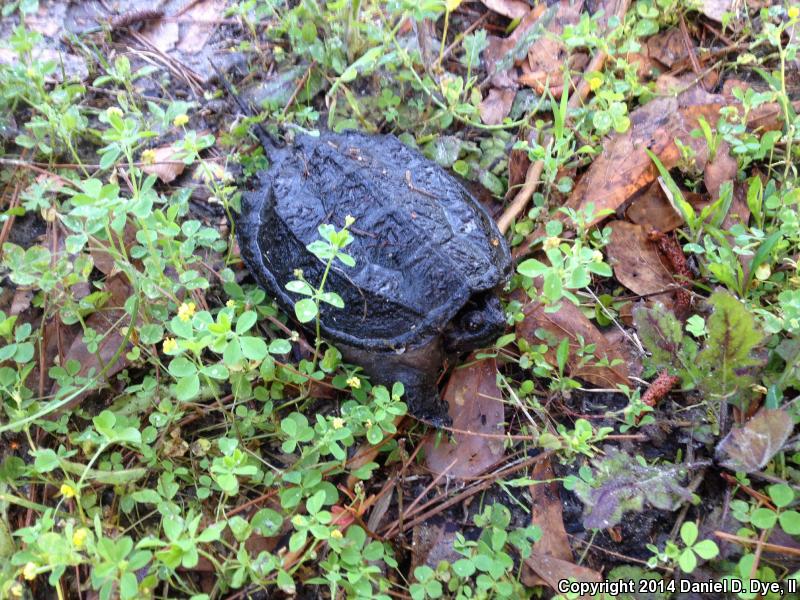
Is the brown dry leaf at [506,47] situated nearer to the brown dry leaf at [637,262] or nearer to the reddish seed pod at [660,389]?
the brown dry leaf at [637,262]

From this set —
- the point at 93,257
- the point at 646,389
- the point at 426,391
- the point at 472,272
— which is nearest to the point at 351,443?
the point at 426,391

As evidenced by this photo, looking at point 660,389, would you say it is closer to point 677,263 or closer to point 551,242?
point 677,263

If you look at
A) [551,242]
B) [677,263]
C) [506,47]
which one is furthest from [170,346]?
[506,47]

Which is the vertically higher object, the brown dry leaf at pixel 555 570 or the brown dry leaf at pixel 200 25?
the brown dry leaf at pixel 200 25

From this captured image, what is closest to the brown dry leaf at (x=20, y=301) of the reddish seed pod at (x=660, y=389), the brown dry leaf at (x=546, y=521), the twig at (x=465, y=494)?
the twig at (x=465, y=494)

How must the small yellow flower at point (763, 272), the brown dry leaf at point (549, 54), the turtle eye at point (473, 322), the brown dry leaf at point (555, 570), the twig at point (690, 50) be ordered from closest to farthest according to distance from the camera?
the brown dry leaf at point (555, 570)
the turtle eye at point (473, 322)
the small yellow flower at point (763, 272)
the twig at point (690, 50)
the brown dry leaf at point (549, 54)

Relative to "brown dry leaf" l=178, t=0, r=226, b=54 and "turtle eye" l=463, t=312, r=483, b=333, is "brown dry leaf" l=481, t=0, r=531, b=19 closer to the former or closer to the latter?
"brown dry leaf" l=178, t=0, r=226, b=54

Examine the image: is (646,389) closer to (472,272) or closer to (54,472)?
(472,272)
